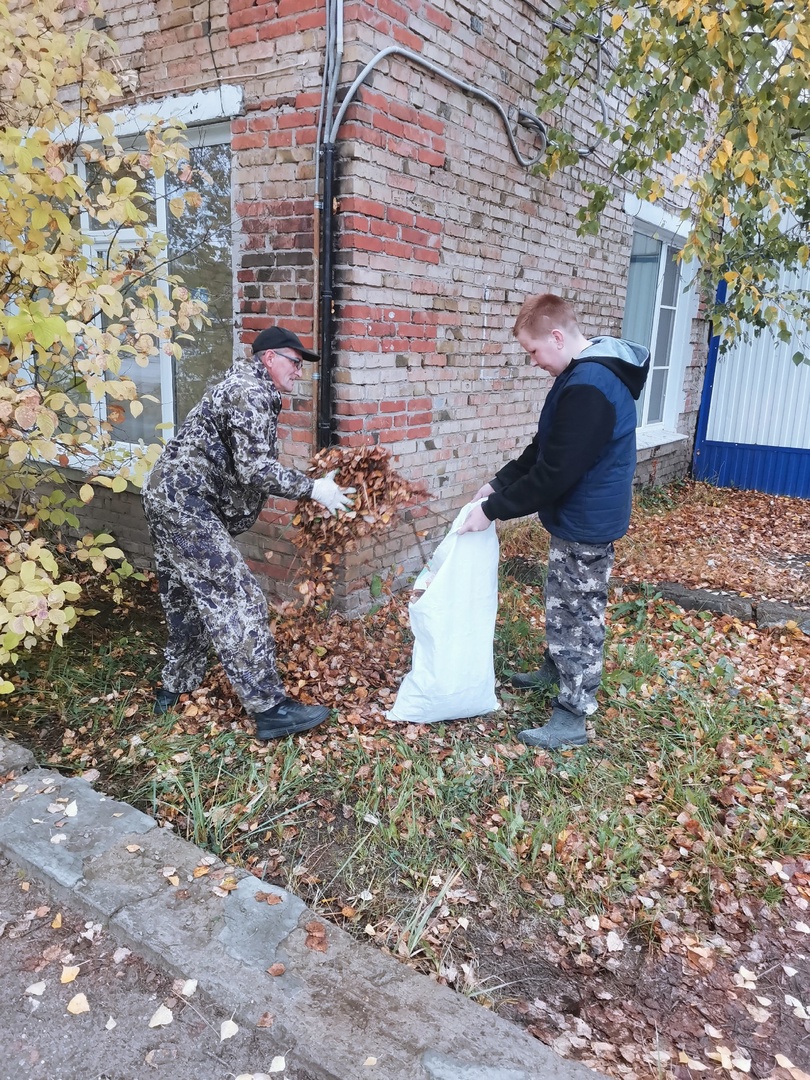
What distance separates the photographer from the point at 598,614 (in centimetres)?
312

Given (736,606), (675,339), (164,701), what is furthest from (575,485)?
(675,339)

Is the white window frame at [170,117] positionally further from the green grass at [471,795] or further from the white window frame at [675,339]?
the white window frame at [675,339]

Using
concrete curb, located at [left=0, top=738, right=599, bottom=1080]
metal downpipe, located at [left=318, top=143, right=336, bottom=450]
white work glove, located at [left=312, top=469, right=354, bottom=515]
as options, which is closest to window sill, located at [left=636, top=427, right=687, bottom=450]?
metal downpipe, located at [left=318, top=143, right=336, bottom=450]

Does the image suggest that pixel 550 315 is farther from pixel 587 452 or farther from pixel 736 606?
pixel 736 606

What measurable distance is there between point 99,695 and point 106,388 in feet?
5.11

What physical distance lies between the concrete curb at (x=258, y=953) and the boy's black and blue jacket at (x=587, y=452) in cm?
167

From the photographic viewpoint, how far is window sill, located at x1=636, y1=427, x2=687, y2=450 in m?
7.92

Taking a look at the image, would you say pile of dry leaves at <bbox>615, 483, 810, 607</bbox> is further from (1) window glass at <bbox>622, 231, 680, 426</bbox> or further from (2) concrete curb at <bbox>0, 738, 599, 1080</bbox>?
(2) concrete curb at <bbox>0, 738, 599, 1080</bbox>

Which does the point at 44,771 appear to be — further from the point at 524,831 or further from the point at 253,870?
the point at 524,831

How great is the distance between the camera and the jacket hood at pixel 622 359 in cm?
282

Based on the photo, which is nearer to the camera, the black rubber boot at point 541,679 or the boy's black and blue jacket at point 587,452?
the boy's black and blue jacket at point 587,452

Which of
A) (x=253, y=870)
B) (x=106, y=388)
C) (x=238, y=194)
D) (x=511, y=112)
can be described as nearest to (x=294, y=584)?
(x=106, y=388)

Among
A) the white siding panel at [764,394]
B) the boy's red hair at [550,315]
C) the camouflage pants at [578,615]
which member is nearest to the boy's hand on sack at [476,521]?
the camouflage pants at [578,615]

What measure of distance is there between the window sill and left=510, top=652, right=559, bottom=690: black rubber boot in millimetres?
4752
